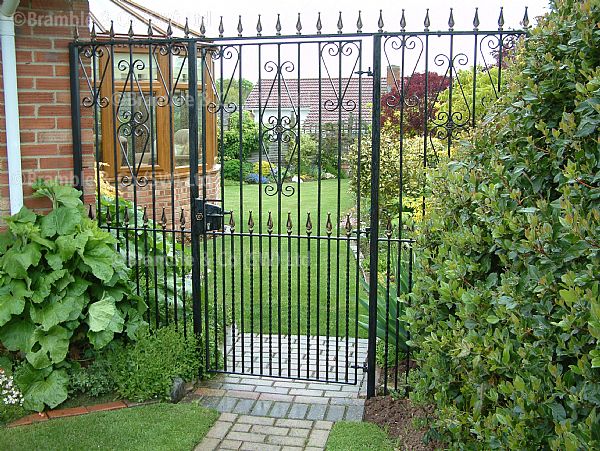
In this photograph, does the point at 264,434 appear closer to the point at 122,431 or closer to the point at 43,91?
the point at 122,431

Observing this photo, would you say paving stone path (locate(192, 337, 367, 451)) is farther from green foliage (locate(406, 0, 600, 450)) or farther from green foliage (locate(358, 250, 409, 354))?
green foliage (locate(406, 0, 600, 450))

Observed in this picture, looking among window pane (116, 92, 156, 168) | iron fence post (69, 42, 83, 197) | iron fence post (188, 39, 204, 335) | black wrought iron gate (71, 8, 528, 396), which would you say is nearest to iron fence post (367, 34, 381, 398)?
black wrought iron gate (71, 8, 528, 396)

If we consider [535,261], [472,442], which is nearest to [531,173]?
[535,261]

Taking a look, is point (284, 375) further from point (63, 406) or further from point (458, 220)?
point (458, 220)

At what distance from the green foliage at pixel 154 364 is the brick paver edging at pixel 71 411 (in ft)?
0.21

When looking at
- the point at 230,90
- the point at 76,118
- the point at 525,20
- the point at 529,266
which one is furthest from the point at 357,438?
the point at 230,90

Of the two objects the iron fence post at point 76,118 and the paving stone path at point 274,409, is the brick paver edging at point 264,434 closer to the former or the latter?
the paving stone path at point 274,409

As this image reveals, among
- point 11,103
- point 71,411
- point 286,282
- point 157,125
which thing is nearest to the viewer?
point 71,411

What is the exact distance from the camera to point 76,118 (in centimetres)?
489

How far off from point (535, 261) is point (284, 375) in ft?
10.6

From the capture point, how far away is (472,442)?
264cm

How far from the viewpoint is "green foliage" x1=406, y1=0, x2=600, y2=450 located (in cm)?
190

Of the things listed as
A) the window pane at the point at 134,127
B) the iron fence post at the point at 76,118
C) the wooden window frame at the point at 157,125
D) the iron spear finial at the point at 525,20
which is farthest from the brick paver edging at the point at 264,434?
the wooden window frame at the point at 157,125

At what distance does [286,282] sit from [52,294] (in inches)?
150
